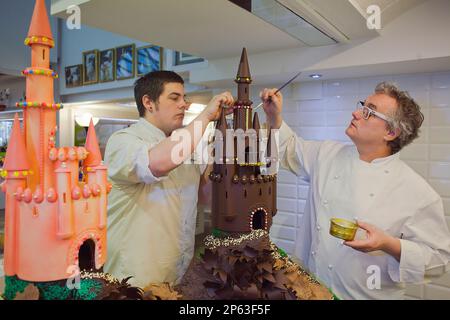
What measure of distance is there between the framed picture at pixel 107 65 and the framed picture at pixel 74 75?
A: 27 centimetres

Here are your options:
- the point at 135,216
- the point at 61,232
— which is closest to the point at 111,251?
the point at 135,216

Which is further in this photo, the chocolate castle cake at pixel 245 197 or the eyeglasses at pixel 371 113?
the eyeglasses at pixel 371 113

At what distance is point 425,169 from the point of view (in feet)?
4.84

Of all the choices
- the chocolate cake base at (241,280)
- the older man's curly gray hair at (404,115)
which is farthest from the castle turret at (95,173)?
the older man's curly gray hair at (404,115)

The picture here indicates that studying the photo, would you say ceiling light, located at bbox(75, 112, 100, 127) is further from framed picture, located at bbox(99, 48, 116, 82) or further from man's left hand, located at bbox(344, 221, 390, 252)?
man's left hand, located at bbox(344, 221, 390, 252)

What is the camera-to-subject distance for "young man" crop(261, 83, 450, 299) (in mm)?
1040

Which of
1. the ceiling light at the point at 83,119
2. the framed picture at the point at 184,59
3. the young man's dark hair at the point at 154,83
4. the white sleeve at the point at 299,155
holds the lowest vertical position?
the white sleeve at the point at 299,155

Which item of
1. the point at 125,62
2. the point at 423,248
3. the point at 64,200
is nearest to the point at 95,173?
the point at 64,200

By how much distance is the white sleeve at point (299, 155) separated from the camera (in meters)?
1.33

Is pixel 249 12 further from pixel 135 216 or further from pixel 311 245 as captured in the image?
pixel 311 245

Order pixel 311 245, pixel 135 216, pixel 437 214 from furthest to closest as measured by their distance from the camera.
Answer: pixel 311 245
pixel 437 214
pixel 135 216

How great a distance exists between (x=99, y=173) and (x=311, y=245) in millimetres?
911

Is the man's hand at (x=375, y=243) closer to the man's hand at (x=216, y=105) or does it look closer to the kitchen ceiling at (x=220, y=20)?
the man's hand at (x=216, y=105)

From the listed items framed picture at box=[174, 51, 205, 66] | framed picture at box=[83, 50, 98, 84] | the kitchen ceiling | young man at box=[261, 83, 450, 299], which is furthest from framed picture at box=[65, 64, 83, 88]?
young man at box=[261, 83, 450, 299]
